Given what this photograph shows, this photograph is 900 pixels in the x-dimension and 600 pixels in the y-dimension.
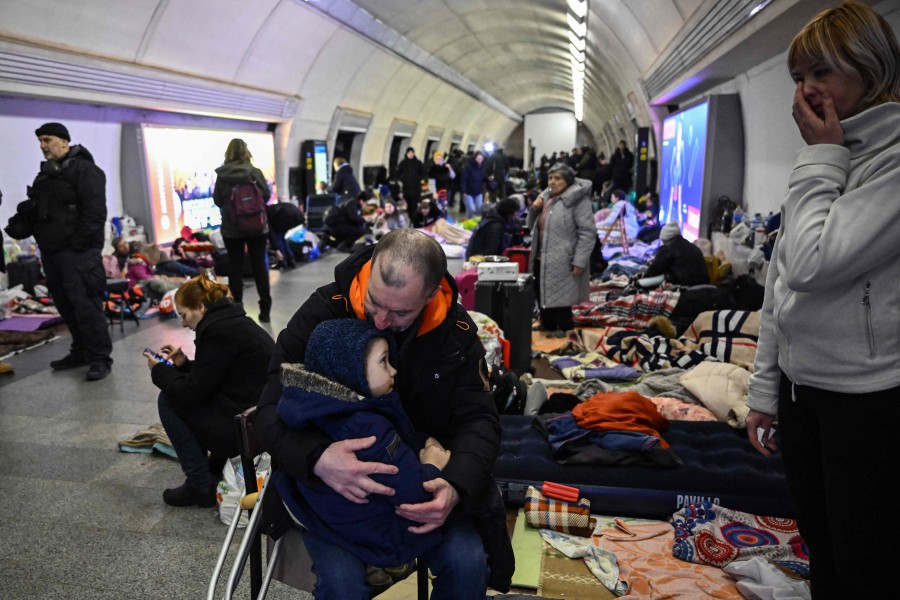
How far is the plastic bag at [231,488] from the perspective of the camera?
3.40 metres

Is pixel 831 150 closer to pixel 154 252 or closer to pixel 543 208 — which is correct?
pixel 543 208

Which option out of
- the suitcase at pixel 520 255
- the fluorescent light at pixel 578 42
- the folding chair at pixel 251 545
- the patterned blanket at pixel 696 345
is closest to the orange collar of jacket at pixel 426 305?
the folding chair at pixel 251 545

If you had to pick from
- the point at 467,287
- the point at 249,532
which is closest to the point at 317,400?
the point at 249,532

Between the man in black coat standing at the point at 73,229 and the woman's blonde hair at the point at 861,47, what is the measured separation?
5.16 m

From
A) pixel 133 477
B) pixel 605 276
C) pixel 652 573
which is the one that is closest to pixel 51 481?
pixel 133 477

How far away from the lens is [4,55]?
6.68 metres

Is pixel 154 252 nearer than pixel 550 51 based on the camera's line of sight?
Yes

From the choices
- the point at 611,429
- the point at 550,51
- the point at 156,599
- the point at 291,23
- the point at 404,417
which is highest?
the point at 550,51

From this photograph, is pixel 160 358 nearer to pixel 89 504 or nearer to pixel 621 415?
pixel 89 504

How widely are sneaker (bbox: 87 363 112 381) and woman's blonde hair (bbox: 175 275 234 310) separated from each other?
2596 millimetres

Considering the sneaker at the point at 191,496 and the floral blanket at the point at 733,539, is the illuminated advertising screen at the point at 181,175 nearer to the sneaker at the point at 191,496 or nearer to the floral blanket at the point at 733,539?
the sneaker at the point at 191,496

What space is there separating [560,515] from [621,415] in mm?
669

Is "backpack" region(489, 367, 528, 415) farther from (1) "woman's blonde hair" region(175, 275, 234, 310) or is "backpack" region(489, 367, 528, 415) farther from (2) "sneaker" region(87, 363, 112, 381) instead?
(2) "sneaker" region(87, 363, 112, 381)

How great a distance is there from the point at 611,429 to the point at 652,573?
79 cm
